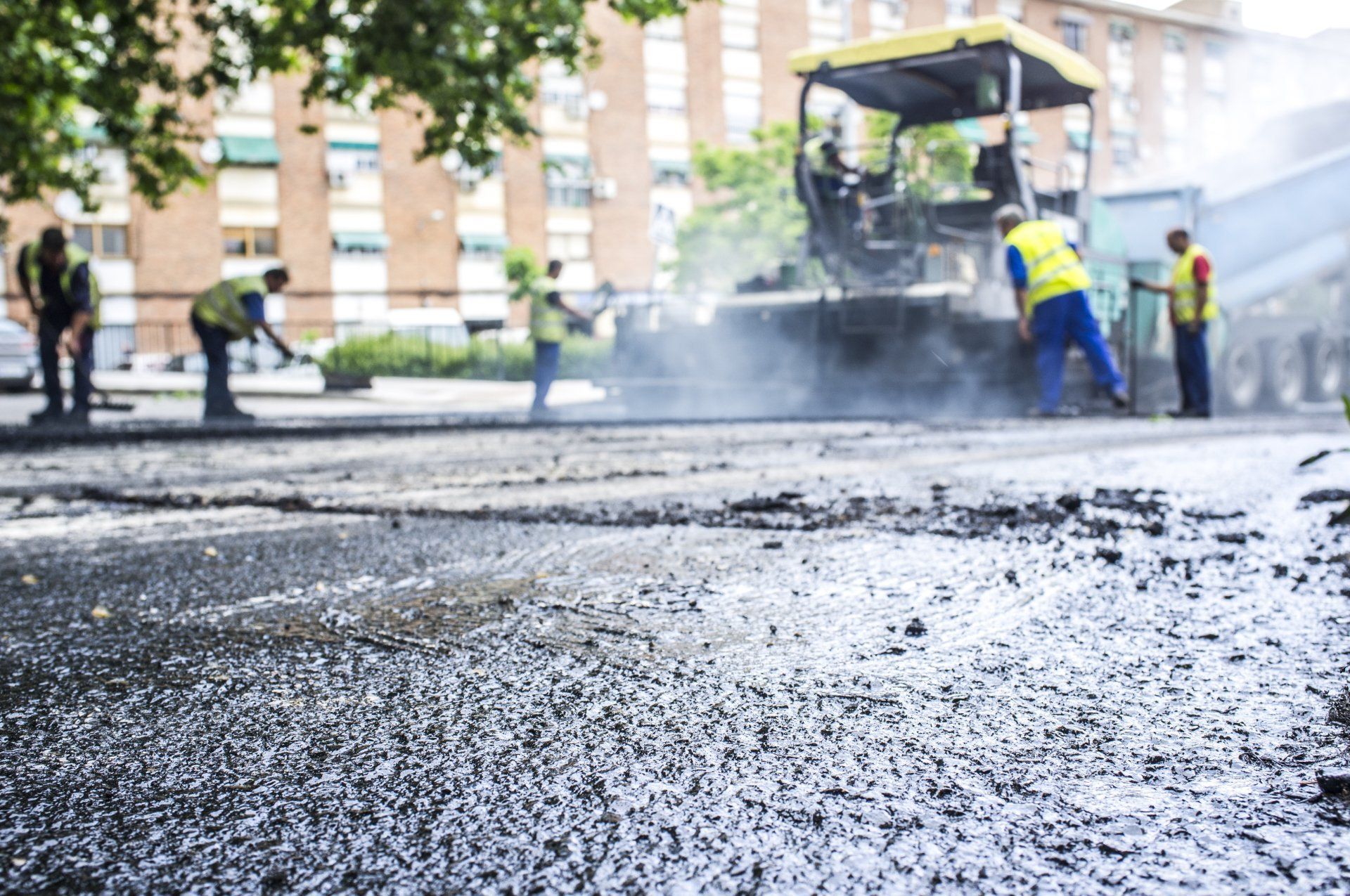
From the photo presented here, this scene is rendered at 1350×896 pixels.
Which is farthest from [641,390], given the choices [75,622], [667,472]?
[75,622]

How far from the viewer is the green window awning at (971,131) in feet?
34.5

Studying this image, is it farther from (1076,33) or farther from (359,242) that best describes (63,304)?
(1076,33)

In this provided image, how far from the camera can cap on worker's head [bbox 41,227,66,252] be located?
9820 mm

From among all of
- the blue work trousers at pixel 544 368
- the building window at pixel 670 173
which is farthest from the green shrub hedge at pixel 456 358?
the building window at pixel 670 173

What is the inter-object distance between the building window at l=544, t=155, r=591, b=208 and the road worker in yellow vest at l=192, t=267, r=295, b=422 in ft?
96.8

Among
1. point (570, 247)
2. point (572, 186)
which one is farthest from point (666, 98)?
point (570, 247)

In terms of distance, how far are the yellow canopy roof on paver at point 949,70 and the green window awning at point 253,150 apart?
28376mm

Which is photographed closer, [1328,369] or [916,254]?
[916,254]

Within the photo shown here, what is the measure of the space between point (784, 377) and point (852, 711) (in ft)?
29.6

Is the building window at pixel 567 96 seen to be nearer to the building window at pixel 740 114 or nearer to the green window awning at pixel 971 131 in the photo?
the building window at pixel 740 114

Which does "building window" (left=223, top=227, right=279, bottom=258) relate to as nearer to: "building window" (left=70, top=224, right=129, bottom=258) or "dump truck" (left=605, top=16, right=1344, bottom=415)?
"building window" (left=70, top=224, right=129, bottom=258)

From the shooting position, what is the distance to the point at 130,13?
33.5 ft

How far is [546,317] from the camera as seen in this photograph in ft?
38.6

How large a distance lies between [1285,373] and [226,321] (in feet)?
34.9
